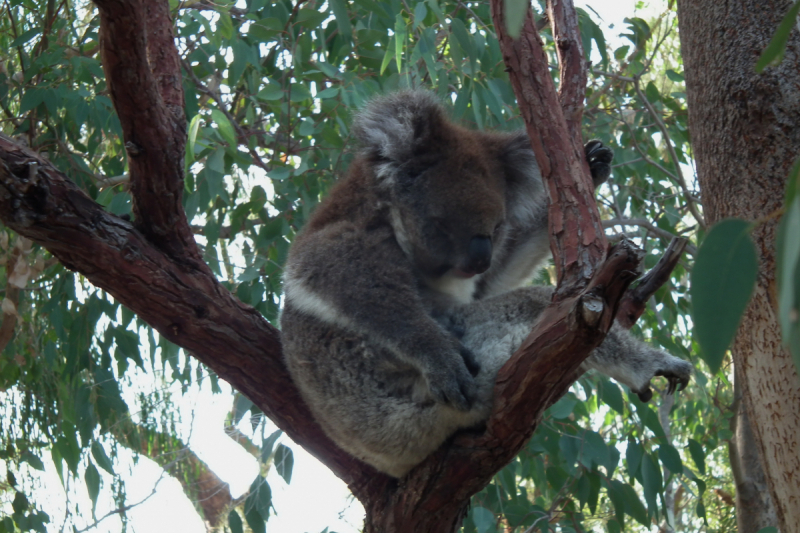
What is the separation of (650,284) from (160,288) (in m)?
1.16

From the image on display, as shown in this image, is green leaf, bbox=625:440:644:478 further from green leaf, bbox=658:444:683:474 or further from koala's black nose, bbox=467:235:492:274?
koala's black nose, bbox=467:235:492:274

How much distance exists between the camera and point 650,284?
1.45 meters

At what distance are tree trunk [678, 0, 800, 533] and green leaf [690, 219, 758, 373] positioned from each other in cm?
119

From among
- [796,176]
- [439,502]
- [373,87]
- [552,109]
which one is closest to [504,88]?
[373,87]

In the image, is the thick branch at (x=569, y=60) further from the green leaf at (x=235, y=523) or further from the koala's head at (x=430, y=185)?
the green leaf at (x=235, y=523)

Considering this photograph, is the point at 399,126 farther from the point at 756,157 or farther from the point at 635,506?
the point at 635,506

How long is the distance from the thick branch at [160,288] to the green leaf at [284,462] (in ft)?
1.77

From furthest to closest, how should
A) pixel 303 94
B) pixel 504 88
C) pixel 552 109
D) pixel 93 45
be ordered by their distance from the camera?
pixel 93 45
pixel 504 88
pixel 303 94
pixel 552 109

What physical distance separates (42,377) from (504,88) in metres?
2.39

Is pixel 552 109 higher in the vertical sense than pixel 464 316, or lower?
higher

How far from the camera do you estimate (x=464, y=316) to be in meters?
1.91

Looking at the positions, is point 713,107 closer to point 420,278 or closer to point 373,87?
point 420,278

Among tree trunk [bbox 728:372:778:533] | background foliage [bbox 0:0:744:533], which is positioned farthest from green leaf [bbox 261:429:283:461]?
tree trunk [bbox 728:372:778:533]

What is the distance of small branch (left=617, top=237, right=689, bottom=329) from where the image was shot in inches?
49.6
